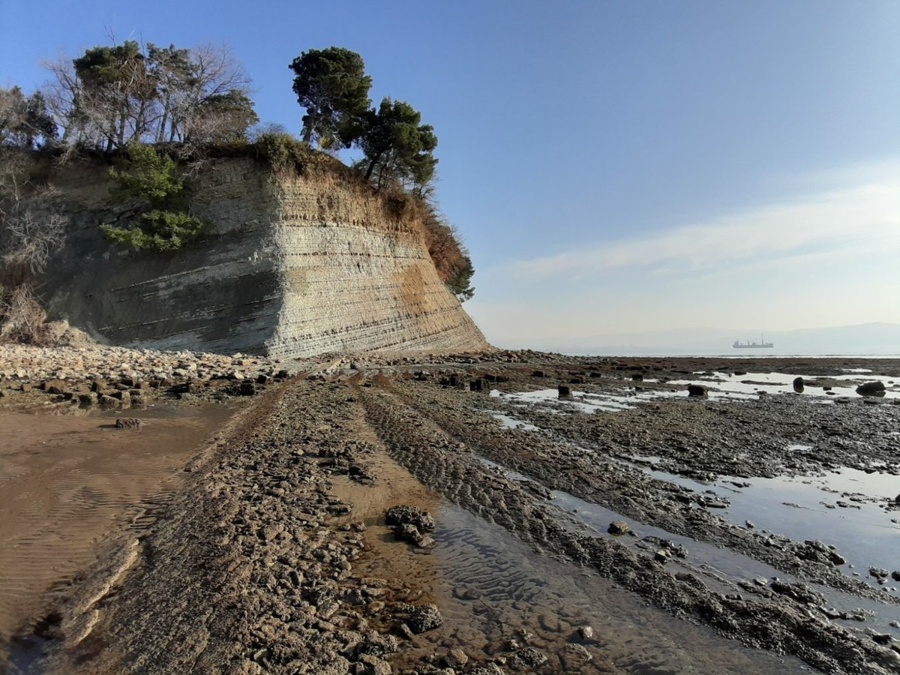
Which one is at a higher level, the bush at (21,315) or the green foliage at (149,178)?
the green foliage at (149,178)

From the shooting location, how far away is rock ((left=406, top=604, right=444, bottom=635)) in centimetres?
324

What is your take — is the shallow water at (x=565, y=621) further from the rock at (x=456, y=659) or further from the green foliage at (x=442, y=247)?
the green foliage at (x=442, y=247)

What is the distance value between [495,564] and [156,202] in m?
29.1

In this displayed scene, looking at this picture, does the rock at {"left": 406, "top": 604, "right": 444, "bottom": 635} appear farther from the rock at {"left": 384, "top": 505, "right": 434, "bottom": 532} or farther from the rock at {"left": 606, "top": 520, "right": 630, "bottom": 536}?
the rock at {"left": 606, "top": 520, "right": 630, "bottom": 536}

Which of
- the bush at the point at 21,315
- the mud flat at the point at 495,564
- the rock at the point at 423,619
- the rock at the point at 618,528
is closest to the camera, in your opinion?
the mud flat at the point at 495,564

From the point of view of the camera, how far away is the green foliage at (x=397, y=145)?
30859mm

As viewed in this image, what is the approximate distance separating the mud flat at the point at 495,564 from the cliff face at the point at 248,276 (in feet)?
56.6

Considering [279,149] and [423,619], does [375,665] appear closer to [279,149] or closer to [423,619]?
[423,619]

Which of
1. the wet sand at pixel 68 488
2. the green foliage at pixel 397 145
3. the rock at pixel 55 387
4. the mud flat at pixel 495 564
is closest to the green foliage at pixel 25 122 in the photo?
the green foliage at pixel 397 145

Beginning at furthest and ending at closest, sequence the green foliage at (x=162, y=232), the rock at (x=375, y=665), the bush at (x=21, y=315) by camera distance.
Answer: the green foliage at (x=162, y=232)
the bush at (x=21, y=315)
the rock at (x=375, y=665)

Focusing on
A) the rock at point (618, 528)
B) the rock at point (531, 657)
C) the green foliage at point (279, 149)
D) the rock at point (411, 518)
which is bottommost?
the rock at point (531, 657)

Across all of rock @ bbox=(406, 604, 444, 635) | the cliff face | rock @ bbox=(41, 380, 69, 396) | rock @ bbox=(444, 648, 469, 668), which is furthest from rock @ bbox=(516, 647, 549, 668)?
the cliff face

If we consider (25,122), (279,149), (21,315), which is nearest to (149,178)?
(279,149)

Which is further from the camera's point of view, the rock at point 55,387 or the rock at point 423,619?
the rock at point 55,387
